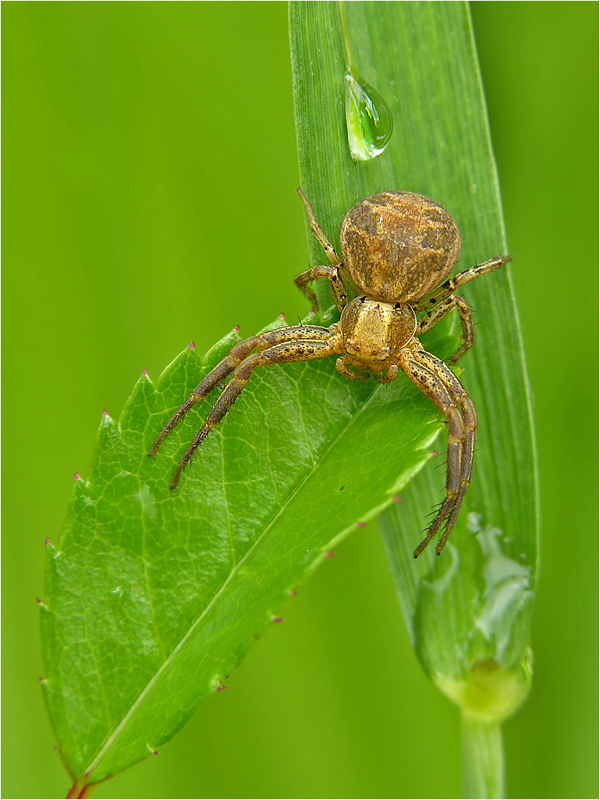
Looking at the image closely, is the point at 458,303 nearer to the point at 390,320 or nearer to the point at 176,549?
the point at 390,320

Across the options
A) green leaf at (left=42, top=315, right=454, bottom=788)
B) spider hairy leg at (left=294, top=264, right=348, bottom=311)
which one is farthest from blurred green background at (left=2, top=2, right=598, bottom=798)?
green leaf at (left=42, top=315, right=454, bottom=788)

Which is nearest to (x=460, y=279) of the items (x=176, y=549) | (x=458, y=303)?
(x=458, y=303)

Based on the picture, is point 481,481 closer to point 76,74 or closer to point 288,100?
point 288,100

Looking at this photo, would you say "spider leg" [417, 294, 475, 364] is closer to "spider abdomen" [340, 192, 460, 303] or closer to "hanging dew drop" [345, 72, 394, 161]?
"spider abdomen" [340, 192, 460, 303]

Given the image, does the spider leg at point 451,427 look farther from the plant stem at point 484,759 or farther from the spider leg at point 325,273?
the plant stem at point 484,759

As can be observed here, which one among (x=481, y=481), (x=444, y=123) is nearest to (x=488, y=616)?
(x=481, y=481)
